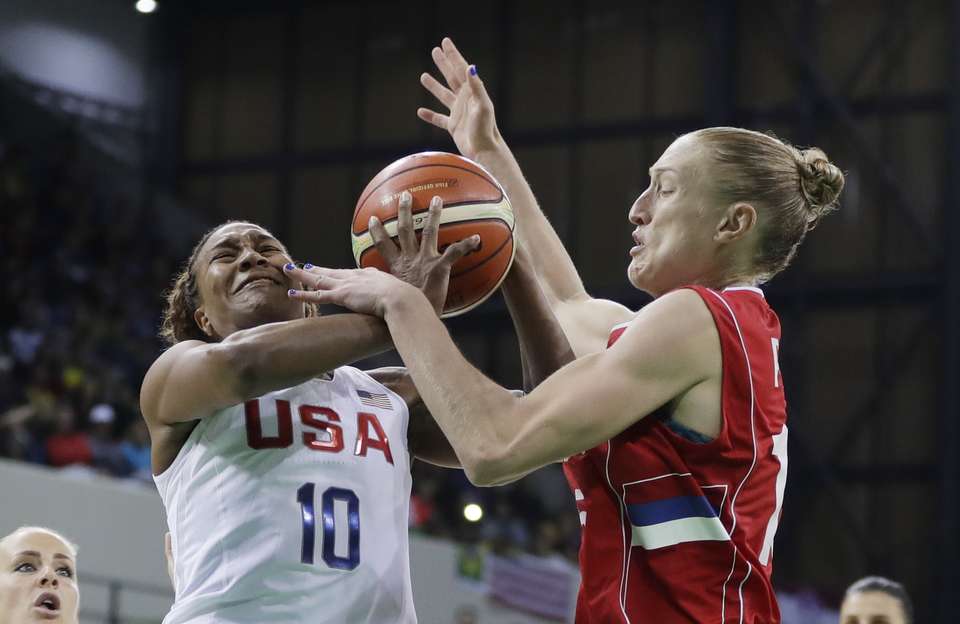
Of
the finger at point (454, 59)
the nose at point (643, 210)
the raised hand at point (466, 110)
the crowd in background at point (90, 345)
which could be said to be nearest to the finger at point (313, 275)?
the nose at point (643, 210)

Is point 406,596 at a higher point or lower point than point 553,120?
lower

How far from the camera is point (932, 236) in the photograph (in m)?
18.1

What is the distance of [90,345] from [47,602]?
9.23 metres

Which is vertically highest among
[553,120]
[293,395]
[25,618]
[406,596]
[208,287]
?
[553,120]

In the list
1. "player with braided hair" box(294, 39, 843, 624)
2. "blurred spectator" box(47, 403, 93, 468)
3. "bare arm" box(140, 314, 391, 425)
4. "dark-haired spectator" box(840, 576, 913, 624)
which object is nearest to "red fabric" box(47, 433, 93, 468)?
"blurred spectator" box(47, 403, 93, 468)

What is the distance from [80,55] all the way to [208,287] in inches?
669

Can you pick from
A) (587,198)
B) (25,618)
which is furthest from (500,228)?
(587,198)

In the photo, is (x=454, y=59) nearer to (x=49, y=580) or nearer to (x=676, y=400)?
(x=676, y=400)

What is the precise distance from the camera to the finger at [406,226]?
348 centimetres

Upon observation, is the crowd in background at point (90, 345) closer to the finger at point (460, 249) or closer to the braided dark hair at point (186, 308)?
the braided dark hair at point (186, 308)

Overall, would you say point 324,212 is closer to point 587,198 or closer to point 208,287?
point 587,198

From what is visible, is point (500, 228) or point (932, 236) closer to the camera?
point (500, 228)

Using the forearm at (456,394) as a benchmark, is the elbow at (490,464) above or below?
below

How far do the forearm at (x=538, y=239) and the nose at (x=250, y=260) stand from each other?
2.42ft
